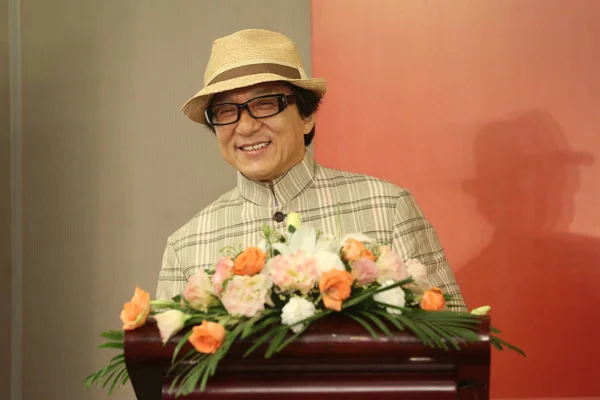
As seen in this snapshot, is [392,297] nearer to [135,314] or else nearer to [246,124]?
[135,314]

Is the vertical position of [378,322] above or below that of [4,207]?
below

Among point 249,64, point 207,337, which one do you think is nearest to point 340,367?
point 207,337

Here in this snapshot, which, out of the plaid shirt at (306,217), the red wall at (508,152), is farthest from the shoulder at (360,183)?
the red wall at (508,152)

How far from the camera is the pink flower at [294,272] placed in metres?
1.04

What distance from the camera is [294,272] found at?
1.05 metres

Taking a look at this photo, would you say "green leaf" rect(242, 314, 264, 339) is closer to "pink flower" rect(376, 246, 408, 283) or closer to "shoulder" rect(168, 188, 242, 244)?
"pink flower" rect(376, 246, 408, 283)

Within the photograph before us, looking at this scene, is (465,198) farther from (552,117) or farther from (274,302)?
(274,302)

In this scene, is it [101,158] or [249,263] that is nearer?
[249,263]

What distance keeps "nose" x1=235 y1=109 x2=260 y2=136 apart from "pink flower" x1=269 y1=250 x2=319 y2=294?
2.42ft

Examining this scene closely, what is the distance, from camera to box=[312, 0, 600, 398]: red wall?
2.43m

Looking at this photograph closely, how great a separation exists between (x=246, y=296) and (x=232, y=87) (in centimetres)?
82

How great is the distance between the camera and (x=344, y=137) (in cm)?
255

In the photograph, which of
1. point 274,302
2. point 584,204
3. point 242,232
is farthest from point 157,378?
point 584,204

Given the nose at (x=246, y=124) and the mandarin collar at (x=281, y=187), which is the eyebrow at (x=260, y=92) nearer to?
the nose at (x=246, y=124)
